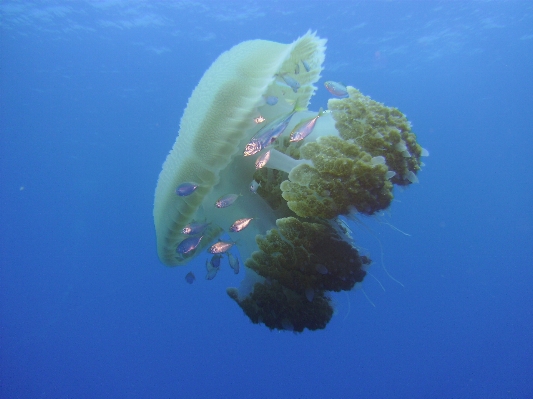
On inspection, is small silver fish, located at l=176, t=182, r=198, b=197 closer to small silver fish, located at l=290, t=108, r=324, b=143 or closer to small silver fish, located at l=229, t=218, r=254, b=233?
small silver fish, located at l=229, t=218, r=254, b=233

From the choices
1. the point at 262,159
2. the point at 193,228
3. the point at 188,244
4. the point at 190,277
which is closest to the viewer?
the point at 262,159

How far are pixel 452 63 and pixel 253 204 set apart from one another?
2945cm

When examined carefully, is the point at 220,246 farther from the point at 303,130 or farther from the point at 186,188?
the point at 303,130

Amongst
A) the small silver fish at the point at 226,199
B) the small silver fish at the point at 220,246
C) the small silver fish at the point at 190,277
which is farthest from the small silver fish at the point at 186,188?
the small silver fish at the point at 190,277

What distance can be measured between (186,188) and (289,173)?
917mm

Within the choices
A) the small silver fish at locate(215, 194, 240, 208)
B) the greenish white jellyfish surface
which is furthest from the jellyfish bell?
the small silver fish at locate(215, 194, 240, 208)

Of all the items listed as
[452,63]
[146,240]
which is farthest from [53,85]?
[452,63]

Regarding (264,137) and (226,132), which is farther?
(264,137)

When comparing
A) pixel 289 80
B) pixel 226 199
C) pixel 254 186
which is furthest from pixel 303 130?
pixel 226 199

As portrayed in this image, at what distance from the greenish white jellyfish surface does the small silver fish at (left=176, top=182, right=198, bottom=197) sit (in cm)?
3

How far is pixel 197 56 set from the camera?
22.9m

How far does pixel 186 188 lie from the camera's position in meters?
3.28

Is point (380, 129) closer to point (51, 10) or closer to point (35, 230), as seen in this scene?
point (51, 10)

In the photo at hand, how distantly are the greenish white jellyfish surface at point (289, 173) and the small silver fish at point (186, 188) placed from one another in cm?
3
